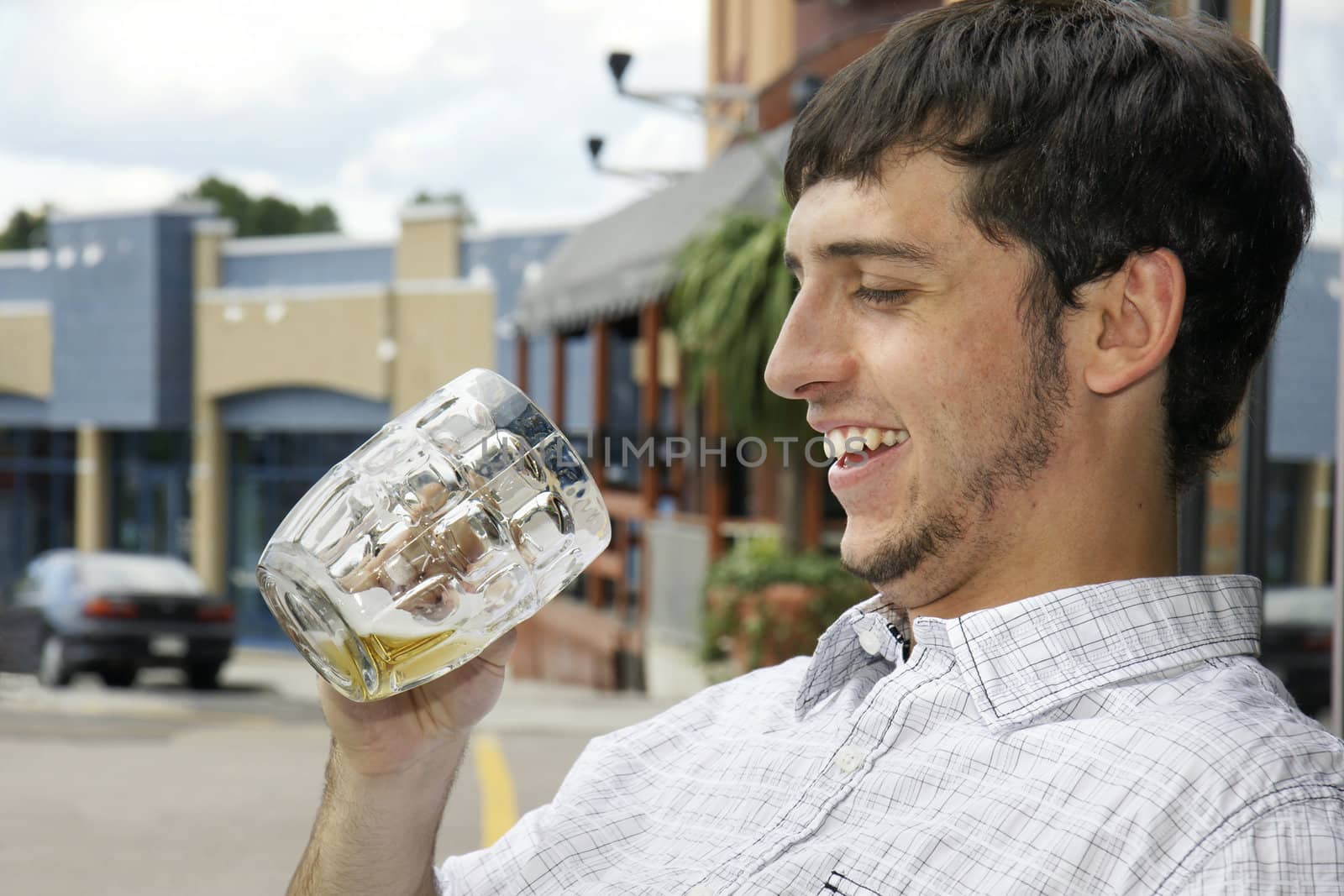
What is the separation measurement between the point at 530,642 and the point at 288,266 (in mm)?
9345

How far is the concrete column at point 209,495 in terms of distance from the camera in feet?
59.5

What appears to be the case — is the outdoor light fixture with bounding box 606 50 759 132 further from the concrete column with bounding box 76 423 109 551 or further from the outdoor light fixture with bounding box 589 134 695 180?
the concrete column with bounding box 76 423 109 551

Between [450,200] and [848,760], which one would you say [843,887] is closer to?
[848,760]

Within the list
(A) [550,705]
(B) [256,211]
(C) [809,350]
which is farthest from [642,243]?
(B) [256,211]

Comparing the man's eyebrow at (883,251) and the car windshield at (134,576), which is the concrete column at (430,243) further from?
the man's eyebrow at (883,251)

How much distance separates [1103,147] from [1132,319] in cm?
12

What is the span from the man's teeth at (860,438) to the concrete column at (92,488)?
767 inches

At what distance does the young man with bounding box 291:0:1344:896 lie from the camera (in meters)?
0.93

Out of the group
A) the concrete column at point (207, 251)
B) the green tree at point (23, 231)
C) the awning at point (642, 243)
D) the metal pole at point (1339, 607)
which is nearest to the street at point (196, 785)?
the metal pole at point (1339, 607)

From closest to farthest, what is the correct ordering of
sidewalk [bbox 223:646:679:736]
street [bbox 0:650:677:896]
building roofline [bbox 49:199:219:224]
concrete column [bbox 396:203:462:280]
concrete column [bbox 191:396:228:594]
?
1. street [bbox 0:650:677:896]
2. sidewalk [bbox 223:646:679:736]
3. concrete column [bbox 396:203:462:280]
4. building roofline [bbox 49:199:219:224]
5. concrete column [bbox 191:396:228:594]

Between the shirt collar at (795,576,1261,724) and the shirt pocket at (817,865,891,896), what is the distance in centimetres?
14

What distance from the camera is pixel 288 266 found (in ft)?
57.1

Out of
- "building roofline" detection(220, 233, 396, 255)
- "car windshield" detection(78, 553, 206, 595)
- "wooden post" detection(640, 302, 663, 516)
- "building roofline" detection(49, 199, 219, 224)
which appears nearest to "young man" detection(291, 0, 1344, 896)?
"wooden post" detection(640, 302, 663, 516)

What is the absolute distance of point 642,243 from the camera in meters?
6.95
